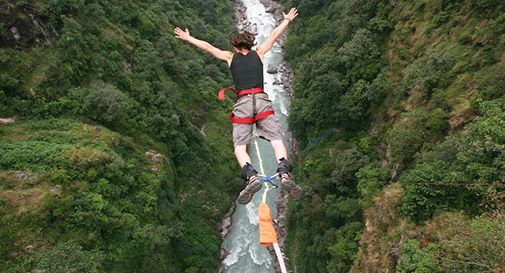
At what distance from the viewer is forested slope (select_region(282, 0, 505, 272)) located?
14.8 meters

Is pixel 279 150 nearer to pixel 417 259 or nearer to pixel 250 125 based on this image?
pixel 250 125

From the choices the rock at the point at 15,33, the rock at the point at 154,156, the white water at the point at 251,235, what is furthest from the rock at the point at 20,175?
the white water at the point at 251,235

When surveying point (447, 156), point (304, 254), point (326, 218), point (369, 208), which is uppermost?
point (447, 156)

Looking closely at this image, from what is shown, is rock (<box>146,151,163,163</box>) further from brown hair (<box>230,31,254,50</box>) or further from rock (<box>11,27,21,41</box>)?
brown hair (<box>230,31,254,50</box>)

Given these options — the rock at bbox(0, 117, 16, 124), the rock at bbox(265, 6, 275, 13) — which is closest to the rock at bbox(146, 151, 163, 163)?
the rock at bbox(0, 117, 16, 124)

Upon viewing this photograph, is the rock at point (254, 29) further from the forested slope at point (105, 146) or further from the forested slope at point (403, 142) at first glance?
the forested slope at point (403, 142)

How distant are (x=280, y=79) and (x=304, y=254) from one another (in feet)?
77.9

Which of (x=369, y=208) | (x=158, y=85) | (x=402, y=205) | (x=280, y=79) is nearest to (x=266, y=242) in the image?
(x=402, y=205)

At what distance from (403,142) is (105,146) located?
Result: 58.9 ft

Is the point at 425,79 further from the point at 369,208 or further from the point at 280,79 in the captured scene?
the point at 280,79

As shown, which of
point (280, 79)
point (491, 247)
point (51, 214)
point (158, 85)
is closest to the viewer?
point (491, 247)

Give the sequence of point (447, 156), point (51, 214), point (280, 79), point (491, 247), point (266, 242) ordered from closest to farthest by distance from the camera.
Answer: point (266, 242), point (491, 247), point (447, 156), point (51, 214), point (280, 79)

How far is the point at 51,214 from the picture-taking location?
2041 centimetres

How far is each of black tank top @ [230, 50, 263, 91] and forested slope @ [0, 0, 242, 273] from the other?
16321mm
